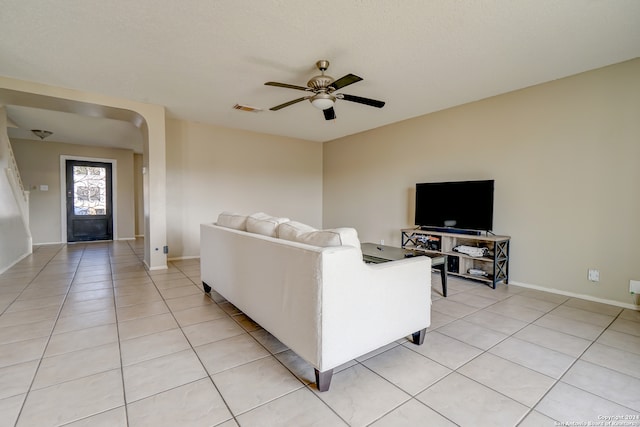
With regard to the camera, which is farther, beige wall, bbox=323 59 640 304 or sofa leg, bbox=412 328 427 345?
beige wall, bbox=323 59 640 304

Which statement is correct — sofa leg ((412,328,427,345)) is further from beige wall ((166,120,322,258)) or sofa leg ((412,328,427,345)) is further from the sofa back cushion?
beige wall ((166,120,322,258))

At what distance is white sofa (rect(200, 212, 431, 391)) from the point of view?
1.50 metres

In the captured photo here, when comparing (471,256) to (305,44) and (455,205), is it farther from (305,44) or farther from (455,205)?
(305,44)

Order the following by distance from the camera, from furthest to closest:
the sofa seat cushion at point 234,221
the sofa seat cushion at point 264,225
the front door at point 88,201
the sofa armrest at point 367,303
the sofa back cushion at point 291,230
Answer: the front door at point 88,201, the sofa seat cushion at point 234,221, the sofa seat cushion at point 264,225, the sofa back cushion at point 291,230, the sofa armrest at point 367,303

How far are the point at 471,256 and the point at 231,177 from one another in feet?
14.2

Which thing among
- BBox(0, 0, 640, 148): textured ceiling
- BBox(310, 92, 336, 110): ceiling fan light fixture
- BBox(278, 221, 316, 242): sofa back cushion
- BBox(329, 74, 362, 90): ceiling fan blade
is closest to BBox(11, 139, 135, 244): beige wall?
BBox(0, 0, 640, 148): textured ceiling

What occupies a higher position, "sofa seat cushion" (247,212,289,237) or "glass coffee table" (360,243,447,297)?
"sofa seat cushion" (247,212,289,237)

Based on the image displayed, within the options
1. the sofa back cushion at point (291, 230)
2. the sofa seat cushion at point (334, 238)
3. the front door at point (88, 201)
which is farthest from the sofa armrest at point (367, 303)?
the front door at point (88, 201)

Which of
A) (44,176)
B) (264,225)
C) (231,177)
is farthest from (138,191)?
(264,225)

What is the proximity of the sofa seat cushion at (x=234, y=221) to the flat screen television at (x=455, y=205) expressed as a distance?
9.39 ft

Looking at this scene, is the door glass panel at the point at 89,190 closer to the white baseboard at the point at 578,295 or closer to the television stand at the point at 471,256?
the television stand at the point at 471,256

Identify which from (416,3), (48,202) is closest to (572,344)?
(416,3)

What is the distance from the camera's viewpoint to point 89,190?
6906 millimetres

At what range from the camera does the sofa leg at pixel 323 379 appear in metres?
1.50
